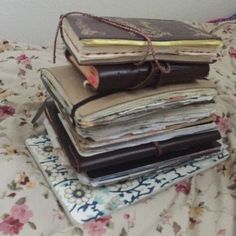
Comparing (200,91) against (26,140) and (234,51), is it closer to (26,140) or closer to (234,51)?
(26,140)

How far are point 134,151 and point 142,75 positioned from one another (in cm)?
15

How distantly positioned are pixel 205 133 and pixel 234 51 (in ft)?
2.23

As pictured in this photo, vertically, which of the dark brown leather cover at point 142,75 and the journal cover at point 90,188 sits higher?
the dark brown leather cover at point 142,75

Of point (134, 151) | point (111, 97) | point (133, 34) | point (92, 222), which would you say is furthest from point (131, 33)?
point (92, 222)

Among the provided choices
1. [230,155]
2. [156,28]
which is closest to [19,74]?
[156,28]

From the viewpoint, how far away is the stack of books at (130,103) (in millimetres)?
644

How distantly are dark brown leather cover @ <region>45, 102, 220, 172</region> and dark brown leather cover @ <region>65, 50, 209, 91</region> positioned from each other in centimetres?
12

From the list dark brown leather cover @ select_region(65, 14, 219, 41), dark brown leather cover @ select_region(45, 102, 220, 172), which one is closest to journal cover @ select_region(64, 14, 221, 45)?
dark brown leather cover @ select_region(65, 14, 219, 41)

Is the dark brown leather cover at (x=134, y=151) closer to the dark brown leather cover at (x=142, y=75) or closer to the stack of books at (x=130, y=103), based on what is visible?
the stack of books at (x=130, y=103)

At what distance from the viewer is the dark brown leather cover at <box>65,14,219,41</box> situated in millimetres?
634

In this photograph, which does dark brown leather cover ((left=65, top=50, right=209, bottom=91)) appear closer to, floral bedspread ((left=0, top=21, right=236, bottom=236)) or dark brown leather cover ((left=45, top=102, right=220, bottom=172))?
dark brown leather cover ((left=45, top=102, right=220, bottom=172))

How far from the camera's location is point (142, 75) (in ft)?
2.20

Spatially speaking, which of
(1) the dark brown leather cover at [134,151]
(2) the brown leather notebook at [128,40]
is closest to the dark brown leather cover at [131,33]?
(2) the brown leather notebook at [128,40]

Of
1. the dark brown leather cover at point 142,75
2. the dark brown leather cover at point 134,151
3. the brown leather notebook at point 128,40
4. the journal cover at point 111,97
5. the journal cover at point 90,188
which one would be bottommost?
the journal cover at point 90,188
